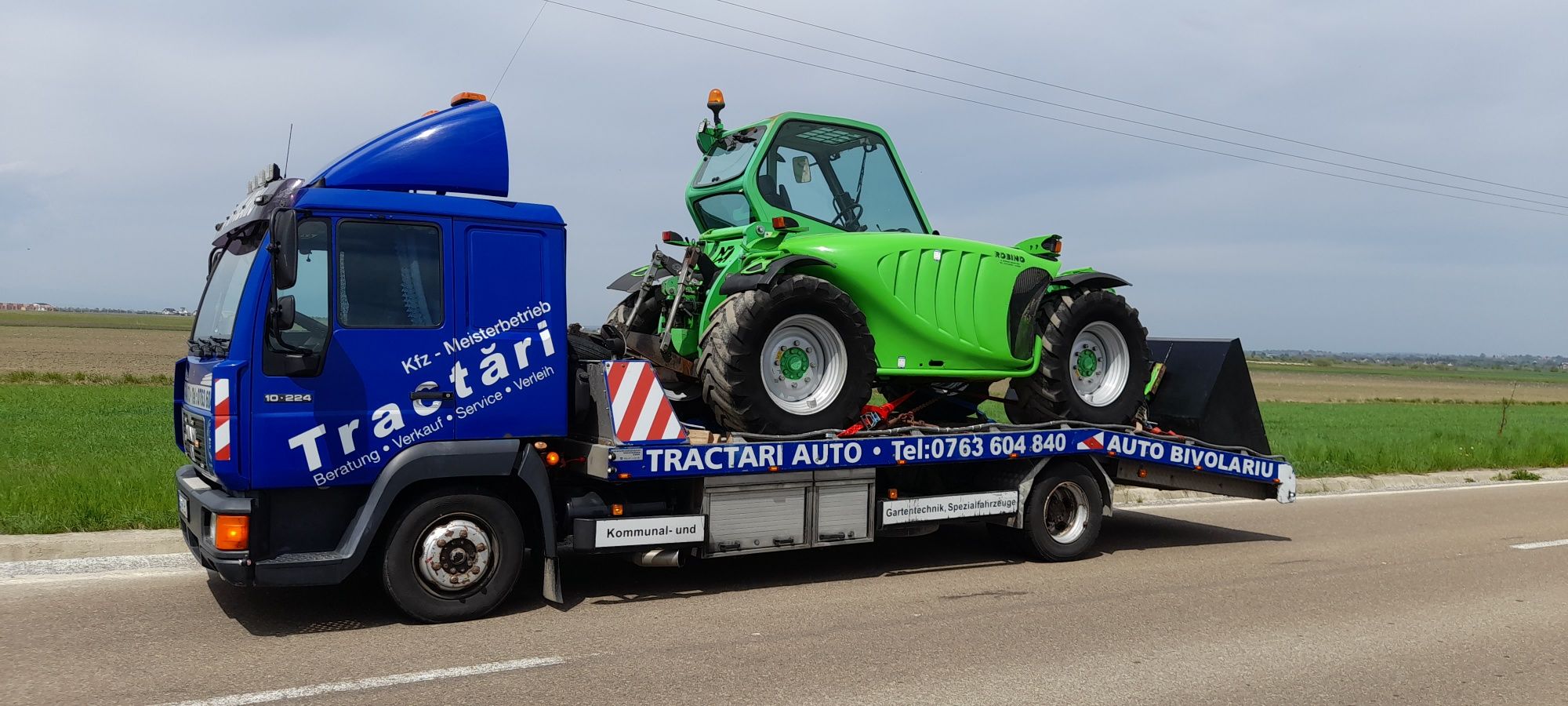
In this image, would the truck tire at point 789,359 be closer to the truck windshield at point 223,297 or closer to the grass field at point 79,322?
the truck windshield at point 223,297

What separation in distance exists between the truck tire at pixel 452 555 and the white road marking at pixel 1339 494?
6.89 metres

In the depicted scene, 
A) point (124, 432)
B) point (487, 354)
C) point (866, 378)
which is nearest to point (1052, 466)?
point (866, 378)

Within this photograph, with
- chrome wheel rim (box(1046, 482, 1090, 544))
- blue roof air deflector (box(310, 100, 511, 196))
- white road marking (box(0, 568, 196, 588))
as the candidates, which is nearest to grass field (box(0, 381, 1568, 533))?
white road marking (box(0, 568, 196, 588))

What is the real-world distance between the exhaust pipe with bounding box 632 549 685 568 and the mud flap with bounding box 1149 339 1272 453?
506 cm

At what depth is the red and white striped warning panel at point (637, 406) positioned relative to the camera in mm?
6449

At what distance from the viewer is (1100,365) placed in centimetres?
916

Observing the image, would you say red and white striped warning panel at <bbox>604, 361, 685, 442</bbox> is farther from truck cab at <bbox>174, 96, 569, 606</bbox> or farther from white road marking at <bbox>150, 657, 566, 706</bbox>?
white road marking at <bbox>150, 657, 566, 706</bbox>

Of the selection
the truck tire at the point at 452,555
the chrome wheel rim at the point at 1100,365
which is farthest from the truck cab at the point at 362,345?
the chrome wheel rim at the point at 1100,365

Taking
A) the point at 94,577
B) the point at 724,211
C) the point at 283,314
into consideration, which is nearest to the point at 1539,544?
the point at 724,211

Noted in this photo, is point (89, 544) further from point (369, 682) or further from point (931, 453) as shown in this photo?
point (931, 453)

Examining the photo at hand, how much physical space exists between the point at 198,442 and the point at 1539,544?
10.5m

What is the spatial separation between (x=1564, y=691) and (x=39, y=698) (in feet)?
22.2

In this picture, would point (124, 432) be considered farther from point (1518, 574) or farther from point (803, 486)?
point (1518, 574)

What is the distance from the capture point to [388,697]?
4691mm
